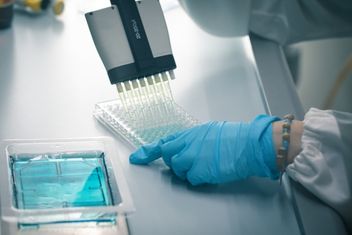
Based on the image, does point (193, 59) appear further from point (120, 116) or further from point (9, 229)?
point (9, 229)

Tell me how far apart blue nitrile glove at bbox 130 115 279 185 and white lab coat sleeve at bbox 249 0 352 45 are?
1.14 feet

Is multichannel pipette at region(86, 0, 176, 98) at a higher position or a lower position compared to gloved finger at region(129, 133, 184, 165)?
higher

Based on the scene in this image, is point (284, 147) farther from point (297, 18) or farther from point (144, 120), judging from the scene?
point (297, 18)

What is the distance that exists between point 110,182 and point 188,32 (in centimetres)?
58

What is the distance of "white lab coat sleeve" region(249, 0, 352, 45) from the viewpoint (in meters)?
1.23

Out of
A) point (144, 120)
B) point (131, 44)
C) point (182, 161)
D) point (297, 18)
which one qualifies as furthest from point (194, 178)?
point (297, 18)

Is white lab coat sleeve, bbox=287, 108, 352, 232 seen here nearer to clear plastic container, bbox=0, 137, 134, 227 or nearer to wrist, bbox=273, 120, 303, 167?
wrist, bbox=273, 120, 303, 167

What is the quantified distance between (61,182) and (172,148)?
0.19 meters

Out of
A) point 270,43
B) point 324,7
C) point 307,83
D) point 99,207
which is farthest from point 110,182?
point 307,83

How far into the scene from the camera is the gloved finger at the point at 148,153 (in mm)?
943

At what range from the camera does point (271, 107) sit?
1104 millimetres

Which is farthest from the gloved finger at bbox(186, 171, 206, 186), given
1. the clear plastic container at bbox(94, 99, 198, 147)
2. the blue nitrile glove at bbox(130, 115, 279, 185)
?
the clear plastic container at bbox(94, 99, 198, 147)

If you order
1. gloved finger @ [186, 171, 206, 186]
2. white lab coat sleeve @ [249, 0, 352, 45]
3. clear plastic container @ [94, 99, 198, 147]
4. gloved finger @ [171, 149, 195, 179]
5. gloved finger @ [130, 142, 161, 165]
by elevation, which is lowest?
gloved finger @ [186, 171, 206, 186]

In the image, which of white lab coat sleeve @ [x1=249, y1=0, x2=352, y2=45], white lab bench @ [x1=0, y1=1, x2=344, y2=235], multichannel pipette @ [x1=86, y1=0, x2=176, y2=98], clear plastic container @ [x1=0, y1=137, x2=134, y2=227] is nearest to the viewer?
clear plastic container @ [x1=0, y1=137, x2=134, y2=227]
